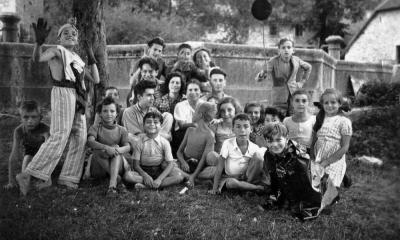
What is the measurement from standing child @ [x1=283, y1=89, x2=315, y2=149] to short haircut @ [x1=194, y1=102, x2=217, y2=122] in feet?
2.84

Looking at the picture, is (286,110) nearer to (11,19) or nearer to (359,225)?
(359,225)

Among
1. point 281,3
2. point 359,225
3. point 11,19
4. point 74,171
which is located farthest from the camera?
point 281,3

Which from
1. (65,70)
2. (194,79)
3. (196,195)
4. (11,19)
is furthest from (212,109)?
(11,19)

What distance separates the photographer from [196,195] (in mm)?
5074

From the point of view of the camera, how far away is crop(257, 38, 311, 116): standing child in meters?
6.60

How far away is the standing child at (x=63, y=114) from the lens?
512 cm

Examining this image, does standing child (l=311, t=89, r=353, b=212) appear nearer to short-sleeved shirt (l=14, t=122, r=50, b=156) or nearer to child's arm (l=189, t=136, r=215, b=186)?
child's arm (l=189, t=136, r=215, b=186)

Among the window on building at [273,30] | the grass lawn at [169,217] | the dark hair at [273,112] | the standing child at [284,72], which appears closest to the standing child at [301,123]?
the dark hair at [273,112]

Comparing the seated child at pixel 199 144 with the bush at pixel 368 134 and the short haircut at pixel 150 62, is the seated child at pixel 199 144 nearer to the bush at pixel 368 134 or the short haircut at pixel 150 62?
the short haircut at pixel 150 62

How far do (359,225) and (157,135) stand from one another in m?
2.34

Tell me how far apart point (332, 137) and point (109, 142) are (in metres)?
2.37

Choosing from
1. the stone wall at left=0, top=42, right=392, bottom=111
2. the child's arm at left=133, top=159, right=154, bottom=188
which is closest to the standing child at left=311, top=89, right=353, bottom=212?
the child's arm at left=133, top=159, right=154, bottom=188

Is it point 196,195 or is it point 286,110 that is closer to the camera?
point 196,195

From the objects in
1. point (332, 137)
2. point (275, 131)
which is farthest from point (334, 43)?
point (275, 131)
